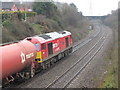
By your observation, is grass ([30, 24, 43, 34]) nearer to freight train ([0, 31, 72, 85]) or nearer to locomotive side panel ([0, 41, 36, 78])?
freight train ([0, 31, 72, 85])

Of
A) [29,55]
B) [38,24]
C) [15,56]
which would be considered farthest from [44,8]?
[15,56]

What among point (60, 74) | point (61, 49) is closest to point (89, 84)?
point (60, 74)

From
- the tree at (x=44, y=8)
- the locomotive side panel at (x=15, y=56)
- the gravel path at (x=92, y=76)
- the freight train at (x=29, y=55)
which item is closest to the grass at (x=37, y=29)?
the tree at (x=44, y=8)

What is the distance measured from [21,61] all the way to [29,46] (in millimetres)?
1747

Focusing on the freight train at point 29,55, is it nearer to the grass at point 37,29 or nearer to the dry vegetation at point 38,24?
the dry vegetation at point 38,24

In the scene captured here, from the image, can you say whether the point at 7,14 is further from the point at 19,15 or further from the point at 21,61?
the point at 21,61

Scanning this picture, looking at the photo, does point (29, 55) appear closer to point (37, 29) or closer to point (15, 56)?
point (15, 56)

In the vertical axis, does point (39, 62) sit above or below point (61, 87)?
above

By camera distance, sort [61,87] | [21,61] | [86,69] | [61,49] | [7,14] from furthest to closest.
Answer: [7,14] → [61,49] → [86,69] → [61,87] → [21,61]

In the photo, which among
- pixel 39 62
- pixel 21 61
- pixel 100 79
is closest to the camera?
pixel 21 61

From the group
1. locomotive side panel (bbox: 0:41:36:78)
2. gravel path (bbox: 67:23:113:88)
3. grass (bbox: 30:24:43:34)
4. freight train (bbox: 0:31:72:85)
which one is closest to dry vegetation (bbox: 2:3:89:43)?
grass (bbox: 30:24:43:34)

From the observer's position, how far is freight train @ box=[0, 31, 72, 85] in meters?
11.6

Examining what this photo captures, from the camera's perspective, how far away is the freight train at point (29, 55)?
1160 cm

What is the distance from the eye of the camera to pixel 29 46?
14219 millimetres
